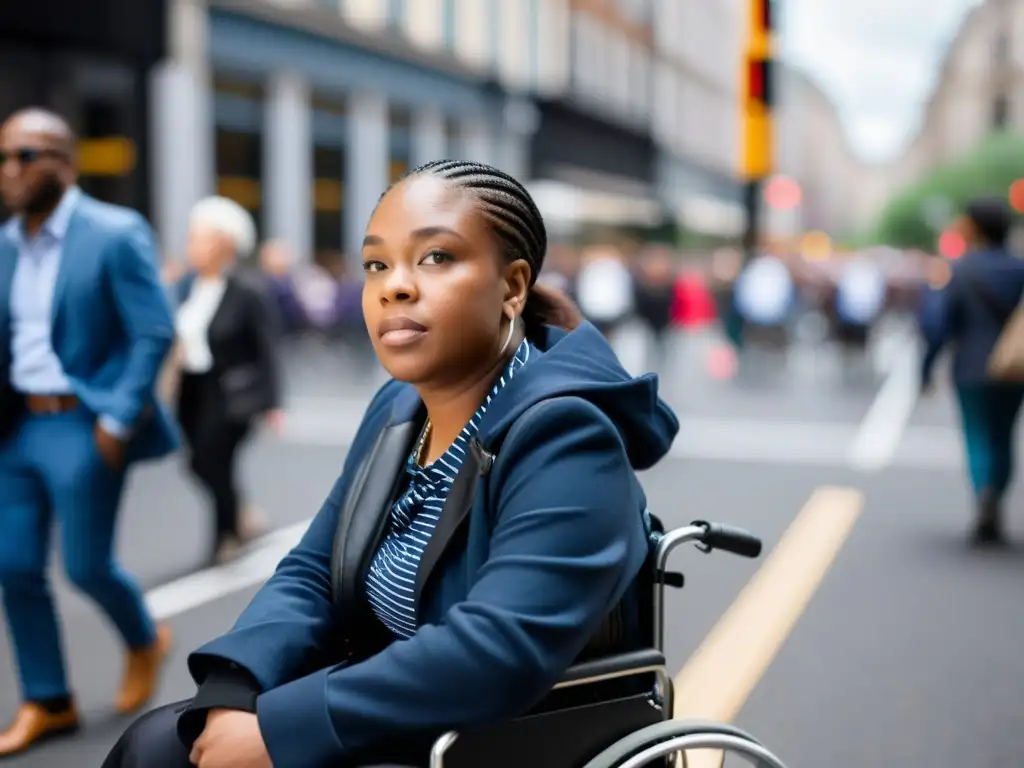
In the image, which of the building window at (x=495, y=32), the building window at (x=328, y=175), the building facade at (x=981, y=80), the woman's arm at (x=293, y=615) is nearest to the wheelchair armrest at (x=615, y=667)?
the woman's arm at (x=293, y=615)

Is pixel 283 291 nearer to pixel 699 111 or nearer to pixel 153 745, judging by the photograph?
pixel 153 745

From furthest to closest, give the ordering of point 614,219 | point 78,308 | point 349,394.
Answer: point 614,219 → point 349,394 → point 78,308

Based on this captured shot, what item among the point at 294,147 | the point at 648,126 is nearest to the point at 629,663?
the point at 294,147

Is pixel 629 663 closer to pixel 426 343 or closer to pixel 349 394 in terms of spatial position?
pixel 426 343

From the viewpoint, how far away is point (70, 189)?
4.45 meters

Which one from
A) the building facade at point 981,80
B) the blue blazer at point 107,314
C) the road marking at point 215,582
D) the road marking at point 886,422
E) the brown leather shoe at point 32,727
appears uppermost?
the building facade at point 981,80

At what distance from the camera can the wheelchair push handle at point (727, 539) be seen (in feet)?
8.82

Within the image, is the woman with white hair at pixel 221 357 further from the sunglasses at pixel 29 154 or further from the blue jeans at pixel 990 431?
the blue jeans at pixel 990 431

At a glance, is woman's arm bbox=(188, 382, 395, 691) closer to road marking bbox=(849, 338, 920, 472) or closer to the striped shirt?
the striped shirt

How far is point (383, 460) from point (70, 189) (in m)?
2.32

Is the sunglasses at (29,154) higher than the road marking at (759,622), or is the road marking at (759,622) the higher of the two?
the sunglasses at (29,154)

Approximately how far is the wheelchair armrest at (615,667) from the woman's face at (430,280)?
1.65 feet

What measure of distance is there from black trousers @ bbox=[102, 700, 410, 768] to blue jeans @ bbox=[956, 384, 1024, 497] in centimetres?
621

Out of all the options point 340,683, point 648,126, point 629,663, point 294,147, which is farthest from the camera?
point 648,126
